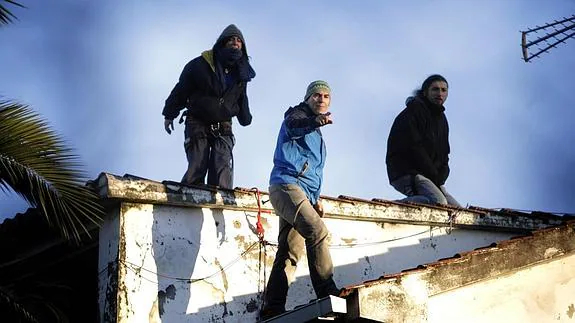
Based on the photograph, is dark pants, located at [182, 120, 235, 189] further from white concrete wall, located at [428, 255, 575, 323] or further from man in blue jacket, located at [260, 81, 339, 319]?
white concrete wall, located at [428, 255, 575, 323]

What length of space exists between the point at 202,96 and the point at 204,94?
4 cm

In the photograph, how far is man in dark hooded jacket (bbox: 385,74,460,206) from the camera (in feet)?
41.5

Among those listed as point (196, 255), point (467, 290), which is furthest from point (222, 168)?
point (467, 290)

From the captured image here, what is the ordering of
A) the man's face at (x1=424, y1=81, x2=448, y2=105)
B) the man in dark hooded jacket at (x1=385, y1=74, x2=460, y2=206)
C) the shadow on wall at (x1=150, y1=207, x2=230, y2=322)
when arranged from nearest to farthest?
the shadow on wall at (x1=150, y1=207, x2=230, y2=322) < the man in dark hooded jacket at (x1=385, y1=74, x2=460, y2=206) < the man's face at (x1=424, y1=81, x2=448, y2=105)

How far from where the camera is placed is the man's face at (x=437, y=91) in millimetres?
12969

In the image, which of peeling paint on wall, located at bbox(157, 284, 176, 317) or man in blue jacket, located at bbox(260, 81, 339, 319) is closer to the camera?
man in blue jacket, located at bbox(260, 81, 339, 319)

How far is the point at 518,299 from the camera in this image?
30.5 ft

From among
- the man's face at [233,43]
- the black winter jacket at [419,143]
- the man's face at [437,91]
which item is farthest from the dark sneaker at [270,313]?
the man's face at [437,91]

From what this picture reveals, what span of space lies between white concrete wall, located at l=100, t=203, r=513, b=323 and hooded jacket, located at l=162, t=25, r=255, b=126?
4.31ft

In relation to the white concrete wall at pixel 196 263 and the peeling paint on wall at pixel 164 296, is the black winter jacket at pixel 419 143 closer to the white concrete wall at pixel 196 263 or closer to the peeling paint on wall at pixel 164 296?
the white concrete wall at pixel 196 263

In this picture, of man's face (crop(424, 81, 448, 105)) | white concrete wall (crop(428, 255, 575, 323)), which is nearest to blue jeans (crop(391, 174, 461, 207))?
man's face (crop(424, 81, 448, 105))

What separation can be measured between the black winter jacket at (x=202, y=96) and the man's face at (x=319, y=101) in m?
1.88

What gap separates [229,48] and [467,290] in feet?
12.3

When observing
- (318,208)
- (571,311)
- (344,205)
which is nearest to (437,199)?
(344,205)
